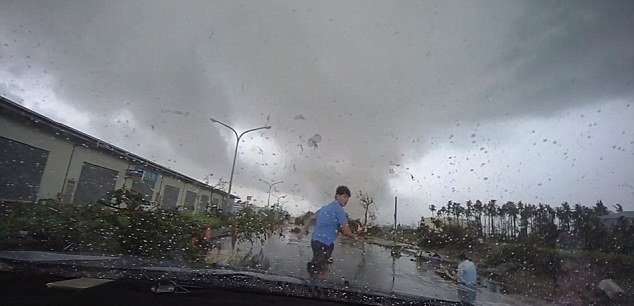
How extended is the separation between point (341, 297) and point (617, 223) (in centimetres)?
593

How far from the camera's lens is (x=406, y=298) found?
83.4 inches

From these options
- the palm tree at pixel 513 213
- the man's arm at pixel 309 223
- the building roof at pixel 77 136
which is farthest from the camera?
the palm tree at pixel 513 213

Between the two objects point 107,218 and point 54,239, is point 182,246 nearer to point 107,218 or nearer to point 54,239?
point 107,218

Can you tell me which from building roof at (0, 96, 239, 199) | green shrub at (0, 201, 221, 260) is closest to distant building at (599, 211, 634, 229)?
building roof at (0, 96, 239, 199)

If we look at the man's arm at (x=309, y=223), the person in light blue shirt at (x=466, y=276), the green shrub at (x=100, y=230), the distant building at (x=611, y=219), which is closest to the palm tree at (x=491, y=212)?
the distant building at (x=611, y=219)

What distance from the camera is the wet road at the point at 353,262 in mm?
4488

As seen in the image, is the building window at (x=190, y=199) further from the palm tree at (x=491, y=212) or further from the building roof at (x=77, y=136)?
the palm tree at (x=491, y=212)

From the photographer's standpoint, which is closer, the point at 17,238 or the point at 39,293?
the point at 39,293

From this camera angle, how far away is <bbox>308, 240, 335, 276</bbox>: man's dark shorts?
4.05 metres

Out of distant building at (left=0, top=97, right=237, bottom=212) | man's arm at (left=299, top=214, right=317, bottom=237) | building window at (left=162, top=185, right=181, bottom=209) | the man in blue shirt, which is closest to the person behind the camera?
the man in blue shirt

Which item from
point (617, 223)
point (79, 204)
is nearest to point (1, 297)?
point (79, 204)

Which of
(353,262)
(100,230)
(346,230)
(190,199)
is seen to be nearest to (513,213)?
(353,262)

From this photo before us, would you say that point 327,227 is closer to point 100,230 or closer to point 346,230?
point 346,230

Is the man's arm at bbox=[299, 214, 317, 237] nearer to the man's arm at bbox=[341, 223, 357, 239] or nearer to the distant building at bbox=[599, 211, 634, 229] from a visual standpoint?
the man's arm at bbox=[341, 223, 357, 239]
